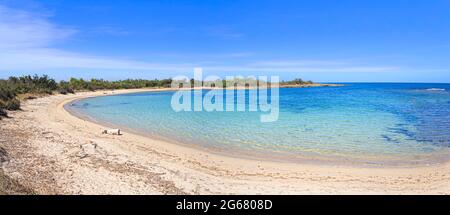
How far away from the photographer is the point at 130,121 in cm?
2066

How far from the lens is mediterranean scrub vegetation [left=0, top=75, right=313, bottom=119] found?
79.2ft

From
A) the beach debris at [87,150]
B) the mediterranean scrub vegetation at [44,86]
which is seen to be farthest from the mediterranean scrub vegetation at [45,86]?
the beach debris at [87,150]

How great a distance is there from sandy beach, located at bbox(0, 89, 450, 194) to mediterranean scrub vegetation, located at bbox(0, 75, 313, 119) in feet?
32.3

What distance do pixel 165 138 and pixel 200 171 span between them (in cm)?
595

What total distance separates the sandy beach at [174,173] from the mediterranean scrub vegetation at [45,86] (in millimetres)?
9852

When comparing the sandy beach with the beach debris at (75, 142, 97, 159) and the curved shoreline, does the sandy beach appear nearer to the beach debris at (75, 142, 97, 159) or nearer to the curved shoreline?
the beach debris at (75, 142, 97, 159)

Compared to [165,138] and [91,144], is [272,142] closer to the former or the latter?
[165,138]

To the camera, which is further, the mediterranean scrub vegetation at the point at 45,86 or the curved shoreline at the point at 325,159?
the mediterranean scrub vegetation at the point at 45,86

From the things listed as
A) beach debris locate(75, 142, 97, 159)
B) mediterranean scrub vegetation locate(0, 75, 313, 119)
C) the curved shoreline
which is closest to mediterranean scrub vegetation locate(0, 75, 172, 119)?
mediterranean scrub vegetation locate(0, 75, 313, 119)

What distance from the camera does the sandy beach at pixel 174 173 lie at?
24.0 feet

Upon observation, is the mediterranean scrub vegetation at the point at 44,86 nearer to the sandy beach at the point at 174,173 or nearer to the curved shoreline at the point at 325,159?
the sandy beach at the point at 174,173
